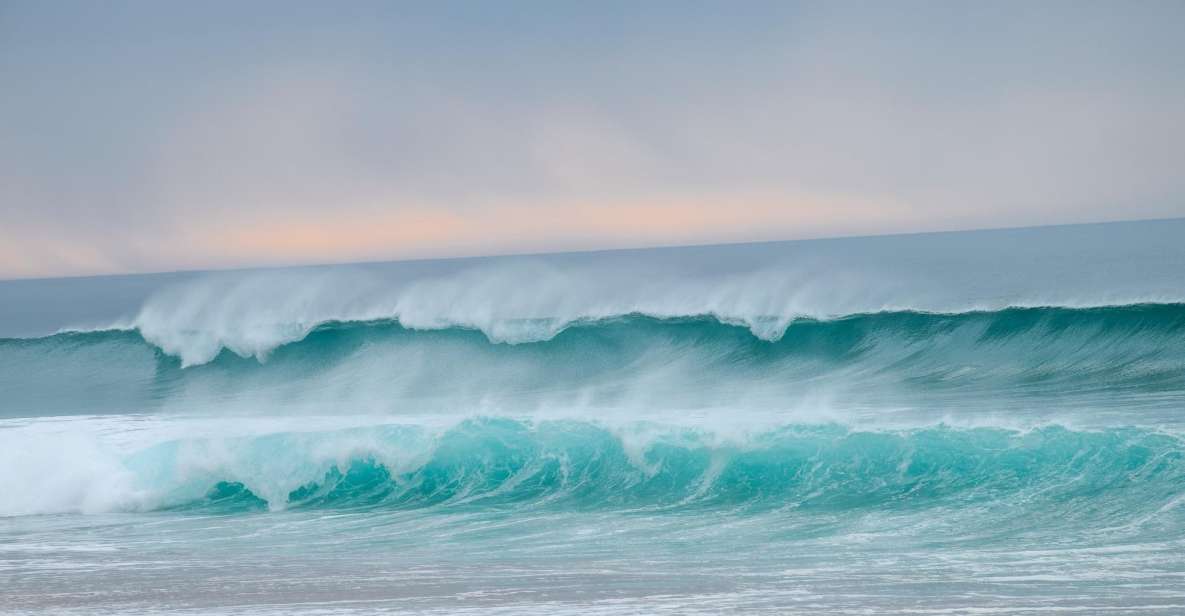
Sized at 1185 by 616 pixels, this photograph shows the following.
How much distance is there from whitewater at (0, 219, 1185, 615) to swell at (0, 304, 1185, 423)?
6 centimetres

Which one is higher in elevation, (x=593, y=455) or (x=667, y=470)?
(x=593, y=455)

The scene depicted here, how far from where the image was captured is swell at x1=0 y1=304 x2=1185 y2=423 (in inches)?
517

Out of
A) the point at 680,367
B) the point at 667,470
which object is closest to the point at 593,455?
the point at 667,470

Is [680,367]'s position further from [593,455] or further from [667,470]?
[667,470]

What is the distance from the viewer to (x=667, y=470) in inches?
388

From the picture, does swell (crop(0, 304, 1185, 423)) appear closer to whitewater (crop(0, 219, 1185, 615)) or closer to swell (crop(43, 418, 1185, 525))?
whitewater (crop(0, 219, 1185, 615))

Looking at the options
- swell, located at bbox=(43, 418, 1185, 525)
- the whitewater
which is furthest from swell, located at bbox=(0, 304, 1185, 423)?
swell, located at bbox=(43, 418, 1185, 525)

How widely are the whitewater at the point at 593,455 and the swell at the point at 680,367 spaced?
0.06 meters

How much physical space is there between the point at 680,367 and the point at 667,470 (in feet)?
16.8

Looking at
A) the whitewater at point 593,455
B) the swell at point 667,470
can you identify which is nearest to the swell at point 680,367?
the whitewater at point 593,455

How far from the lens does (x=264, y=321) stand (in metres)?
18.0

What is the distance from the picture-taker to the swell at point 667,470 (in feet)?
28.0

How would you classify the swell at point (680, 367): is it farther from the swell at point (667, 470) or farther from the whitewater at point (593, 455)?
the swell at point (667, 470)

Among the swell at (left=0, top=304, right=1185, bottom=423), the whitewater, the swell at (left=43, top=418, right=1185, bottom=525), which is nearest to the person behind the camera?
the whitewater
